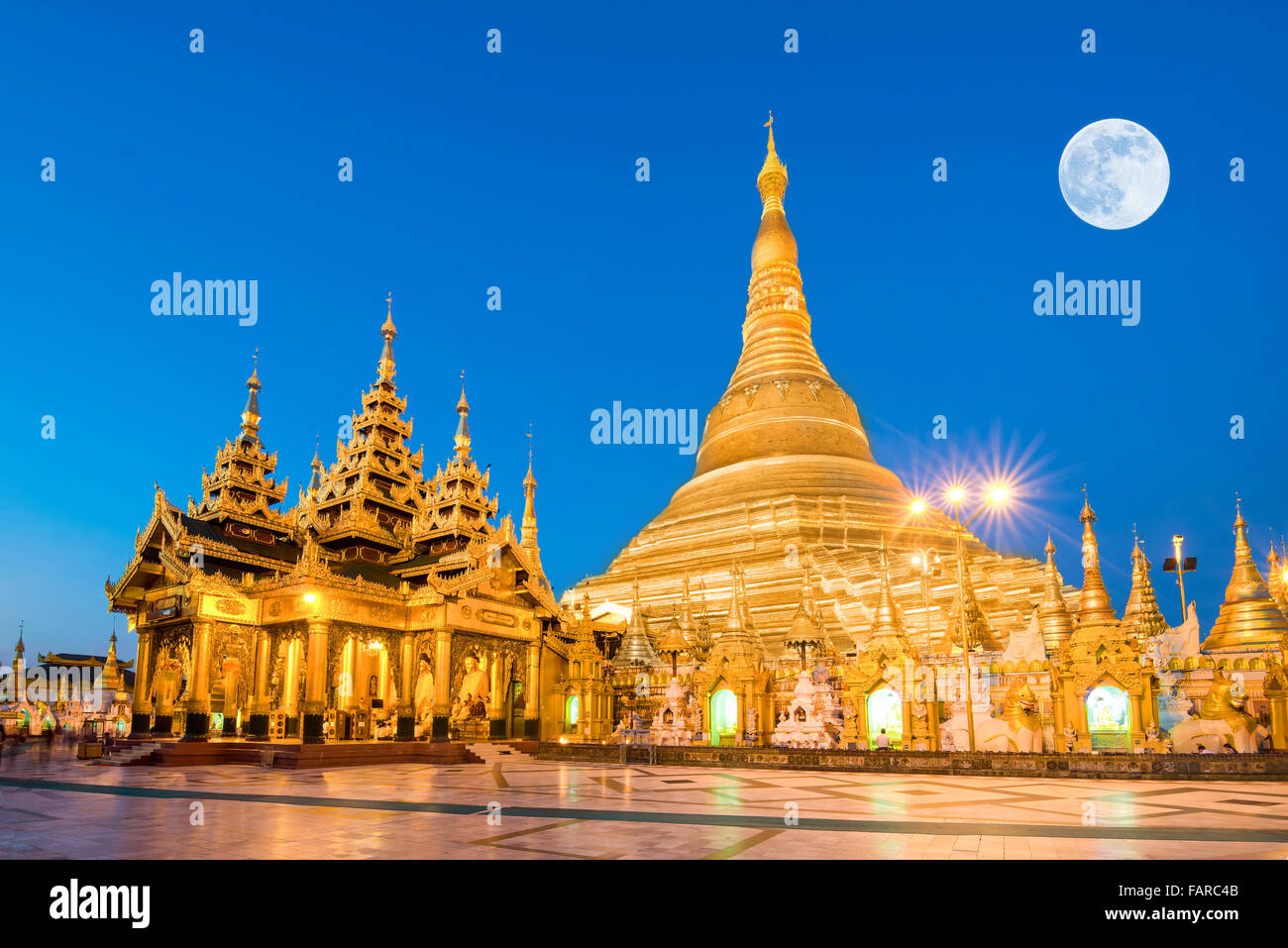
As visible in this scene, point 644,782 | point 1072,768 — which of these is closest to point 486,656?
point 644,782

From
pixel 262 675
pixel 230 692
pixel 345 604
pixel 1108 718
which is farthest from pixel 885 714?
pixel 230 692

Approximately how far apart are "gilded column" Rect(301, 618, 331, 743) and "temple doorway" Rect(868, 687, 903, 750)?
17534mm

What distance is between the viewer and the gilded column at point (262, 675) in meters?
29.2

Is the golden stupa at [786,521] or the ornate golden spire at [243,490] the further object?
the golden stupa at [786,521]

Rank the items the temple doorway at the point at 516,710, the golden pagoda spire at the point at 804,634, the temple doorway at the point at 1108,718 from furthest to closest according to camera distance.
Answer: the temple doorway at the point at 516,710
the golden pagoda spire at the point at 804,634
the temple doorway at the point at 1108,718

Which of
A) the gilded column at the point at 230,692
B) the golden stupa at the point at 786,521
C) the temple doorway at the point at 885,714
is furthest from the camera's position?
the golden stupa at the point at 786,521

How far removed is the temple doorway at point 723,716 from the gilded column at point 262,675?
1532cm

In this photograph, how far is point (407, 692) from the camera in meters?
30.1

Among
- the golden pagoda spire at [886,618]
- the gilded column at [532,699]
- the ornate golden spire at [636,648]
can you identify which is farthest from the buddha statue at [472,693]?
the golden pagoda spire at [886,618]

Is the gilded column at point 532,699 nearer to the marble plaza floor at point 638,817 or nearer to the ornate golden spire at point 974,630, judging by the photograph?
the marble plaza floor at point 638,817

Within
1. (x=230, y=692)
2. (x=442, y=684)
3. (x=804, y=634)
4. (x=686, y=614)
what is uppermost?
(x=686, y=614)

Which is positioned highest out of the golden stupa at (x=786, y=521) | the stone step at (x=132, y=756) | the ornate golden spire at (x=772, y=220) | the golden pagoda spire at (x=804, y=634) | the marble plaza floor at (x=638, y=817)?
the ornate golden spire at (x=772, y=220)

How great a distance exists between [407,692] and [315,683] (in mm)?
3799

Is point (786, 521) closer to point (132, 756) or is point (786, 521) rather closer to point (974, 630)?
point (974, 630)
